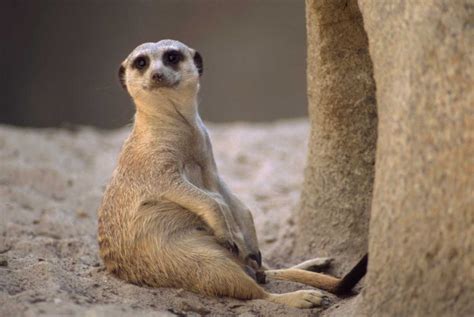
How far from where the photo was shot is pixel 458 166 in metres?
2.16

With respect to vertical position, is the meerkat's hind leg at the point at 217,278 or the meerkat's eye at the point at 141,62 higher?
the meerkat's eye at the point at 141,62

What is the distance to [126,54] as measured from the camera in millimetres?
8523

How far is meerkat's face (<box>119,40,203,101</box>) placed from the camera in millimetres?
3119

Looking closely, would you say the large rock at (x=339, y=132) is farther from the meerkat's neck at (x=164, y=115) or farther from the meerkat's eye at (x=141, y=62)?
the meerkat's eye at (x=141, y=62)

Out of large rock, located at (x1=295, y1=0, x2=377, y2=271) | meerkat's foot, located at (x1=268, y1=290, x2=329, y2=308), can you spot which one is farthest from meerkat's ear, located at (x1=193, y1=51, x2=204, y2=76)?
meerkat's foot, located at (x1=268, y1=290, x2=329, y2=308)

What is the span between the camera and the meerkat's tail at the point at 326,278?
111 inches

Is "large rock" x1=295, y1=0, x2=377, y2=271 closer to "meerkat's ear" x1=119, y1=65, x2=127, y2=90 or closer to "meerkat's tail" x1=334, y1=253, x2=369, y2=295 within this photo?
"meerkat's tail" x1=334, y1=253, x2=369, y2=295

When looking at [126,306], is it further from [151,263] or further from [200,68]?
[200,68]

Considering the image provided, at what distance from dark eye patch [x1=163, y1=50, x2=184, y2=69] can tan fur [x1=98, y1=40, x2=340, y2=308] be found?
0.02 m

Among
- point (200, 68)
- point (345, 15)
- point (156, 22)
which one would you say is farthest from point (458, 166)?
point (156, 22)

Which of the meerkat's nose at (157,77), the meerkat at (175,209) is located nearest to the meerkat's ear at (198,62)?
the meerkat at (175,209)

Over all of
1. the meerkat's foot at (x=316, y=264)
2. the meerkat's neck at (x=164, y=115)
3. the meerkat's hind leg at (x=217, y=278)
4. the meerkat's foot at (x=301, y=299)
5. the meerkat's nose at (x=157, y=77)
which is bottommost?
the meerkat's foot at (x=316, y=264)

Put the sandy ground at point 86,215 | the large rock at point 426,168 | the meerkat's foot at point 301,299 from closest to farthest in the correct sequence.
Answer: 1. the large rock at point 426,168
2. the sandy ground at point 86,215
3. the meerkat's foot at point 301,299

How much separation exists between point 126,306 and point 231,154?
3.43 m
